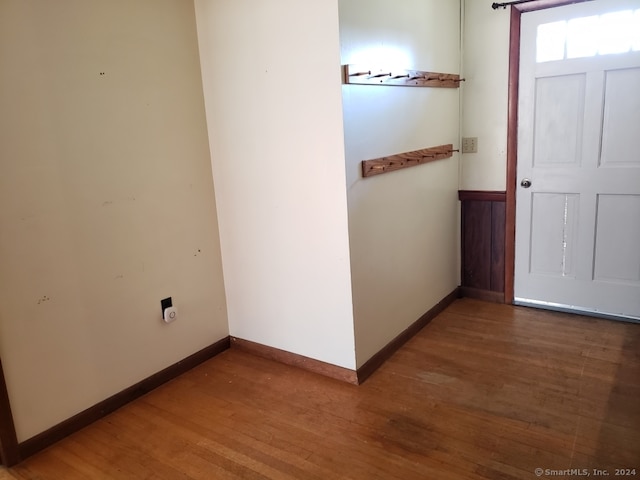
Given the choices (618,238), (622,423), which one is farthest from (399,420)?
(618,238)

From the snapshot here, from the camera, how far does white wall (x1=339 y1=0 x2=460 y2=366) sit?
7.79 feet

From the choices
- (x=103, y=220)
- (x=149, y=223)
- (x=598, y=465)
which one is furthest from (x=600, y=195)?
(x=103, y=220)

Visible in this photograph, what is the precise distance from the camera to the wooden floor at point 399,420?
1918 mm

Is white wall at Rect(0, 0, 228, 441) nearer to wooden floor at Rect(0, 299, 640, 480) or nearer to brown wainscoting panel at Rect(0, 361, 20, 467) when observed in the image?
brown wainscoting panel at Rect(0, 361, 20, 467)

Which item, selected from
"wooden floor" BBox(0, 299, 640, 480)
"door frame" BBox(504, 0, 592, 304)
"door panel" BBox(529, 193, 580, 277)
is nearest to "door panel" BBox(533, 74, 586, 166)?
"door frame" BBox(504, 0, 592, 304)

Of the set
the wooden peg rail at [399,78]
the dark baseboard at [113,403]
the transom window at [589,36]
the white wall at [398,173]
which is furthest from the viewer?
the transom window at [589,36]

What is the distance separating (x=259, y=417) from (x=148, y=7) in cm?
213

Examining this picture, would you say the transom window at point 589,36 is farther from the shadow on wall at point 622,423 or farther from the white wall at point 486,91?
the shadow on wall at point 622,423

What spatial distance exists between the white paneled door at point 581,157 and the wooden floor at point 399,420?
417mm

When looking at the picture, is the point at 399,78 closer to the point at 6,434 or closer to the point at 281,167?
the point at 281,167

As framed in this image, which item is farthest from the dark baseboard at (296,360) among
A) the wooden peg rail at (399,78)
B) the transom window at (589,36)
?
the transom window at (589,36)

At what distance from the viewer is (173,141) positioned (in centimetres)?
260

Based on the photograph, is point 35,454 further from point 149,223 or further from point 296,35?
point 296,35

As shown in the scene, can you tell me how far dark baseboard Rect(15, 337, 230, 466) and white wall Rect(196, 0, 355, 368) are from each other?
31 cm
